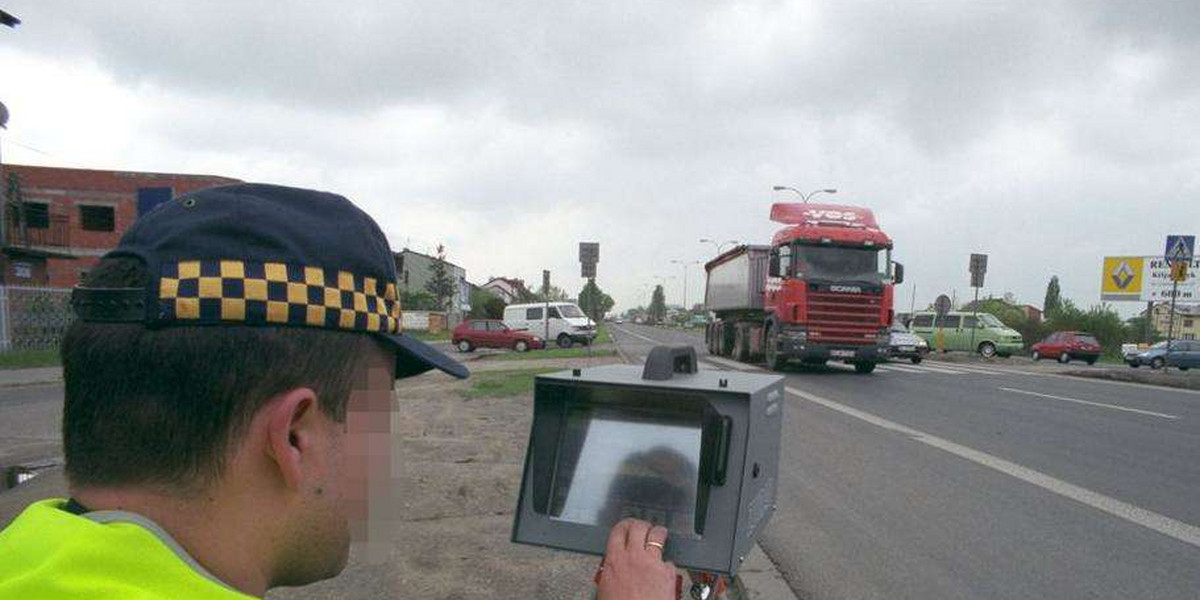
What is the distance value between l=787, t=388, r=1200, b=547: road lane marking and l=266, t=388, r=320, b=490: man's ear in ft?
19.4

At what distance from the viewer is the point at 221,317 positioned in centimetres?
105

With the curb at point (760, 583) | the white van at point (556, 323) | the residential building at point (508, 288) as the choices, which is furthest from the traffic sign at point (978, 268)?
the residential building at point (508, 288)

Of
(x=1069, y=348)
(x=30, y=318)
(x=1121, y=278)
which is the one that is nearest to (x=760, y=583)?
(x=30, y=318)

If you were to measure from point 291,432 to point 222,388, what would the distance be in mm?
117

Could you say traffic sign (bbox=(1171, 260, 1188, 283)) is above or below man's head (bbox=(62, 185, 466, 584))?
above

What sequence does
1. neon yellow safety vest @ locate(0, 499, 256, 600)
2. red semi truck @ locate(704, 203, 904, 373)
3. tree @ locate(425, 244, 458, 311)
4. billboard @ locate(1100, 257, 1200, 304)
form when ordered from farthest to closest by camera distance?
tree @ locate(425, 244, 458, 311), billboard @ locate(1100, 257, 1200, 304), red semi truck @ locate(704, 203, 904, 373), neon yellow safety vest @ locate(0, 499, 256, 600)

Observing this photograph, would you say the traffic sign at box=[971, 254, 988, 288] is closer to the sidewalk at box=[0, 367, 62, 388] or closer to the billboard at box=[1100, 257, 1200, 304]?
the billboard at box=[1100, 257, 1200, 304]

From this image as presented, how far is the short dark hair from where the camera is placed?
3.34 ft

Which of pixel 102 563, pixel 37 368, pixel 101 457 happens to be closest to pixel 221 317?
pixel 101 457

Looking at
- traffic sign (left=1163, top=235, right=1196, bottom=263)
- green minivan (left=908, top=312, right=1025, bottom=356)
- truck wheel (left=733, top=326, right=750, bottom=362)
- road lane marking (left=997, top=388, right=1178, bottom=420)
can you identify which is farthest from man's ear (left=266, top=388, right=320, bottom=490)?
green minivan (left=908, top=312, right=1025, bottom=356)

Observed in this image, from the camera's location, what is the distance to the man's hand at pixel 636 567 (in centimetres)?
127

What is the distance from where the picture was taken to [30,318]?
21953mm

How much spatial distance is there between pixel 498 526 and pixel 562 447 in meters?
3.12

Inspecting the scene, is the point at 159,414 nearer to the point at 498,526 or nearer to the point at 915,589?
the point at 498,526
